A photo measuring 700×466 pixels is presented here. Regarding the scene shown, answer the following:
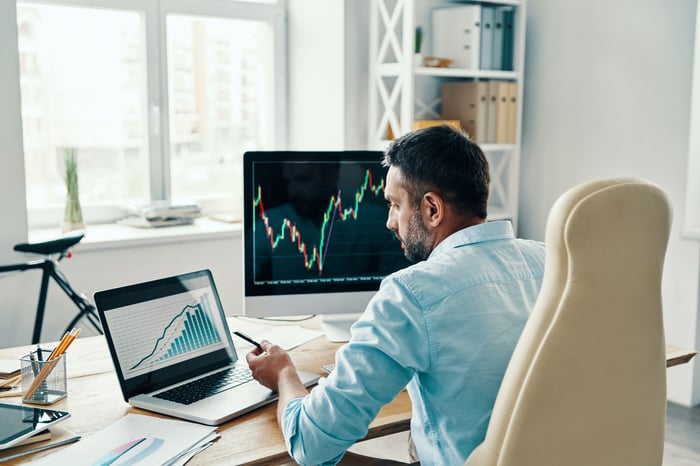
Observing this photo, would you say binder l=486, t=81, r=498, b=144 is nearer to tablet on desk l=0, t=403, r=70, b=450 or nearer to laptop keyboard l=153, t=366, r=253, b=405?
laptop keyboard l=153, t=366, r=253, b=405

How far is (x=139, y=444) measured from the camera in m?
1.40

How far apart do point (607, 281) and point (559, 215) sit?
0.37 ft

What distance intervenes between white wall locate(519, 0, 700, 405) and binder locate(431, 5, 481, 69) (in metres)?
0.42

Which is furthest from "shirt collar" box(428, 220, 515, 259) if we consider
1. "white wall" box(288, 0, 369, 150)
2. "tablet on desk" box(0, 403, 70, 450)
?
"white wall" box(288, 0, 369, 150)

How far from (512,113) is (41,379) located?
2.80 m

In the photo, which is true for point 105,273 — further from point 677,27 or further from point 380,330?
point 677,27

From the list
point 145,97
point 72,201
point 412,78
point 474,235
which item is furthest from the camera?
point 145,97

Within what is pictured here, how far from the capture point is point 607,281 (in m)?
1.08

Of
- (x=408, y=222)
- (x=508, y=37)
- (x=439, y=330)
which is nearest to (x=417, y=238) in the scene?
(x=408, y=222)

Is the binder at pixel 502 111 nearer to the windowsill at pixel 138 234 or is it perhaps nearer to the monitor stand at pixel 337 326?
the windowsill at pixel 138 234

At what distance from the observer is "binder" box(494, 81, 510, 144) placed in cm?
378

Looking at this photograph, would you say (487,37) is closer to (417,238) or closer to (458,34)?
(458,34)

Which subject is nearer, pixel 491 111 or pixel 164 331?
pixel 164 331

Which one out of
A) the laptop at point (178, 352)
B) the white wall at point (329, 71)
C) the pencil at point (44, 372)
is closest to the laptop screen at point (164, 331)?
the laptop at point (178, 352)
